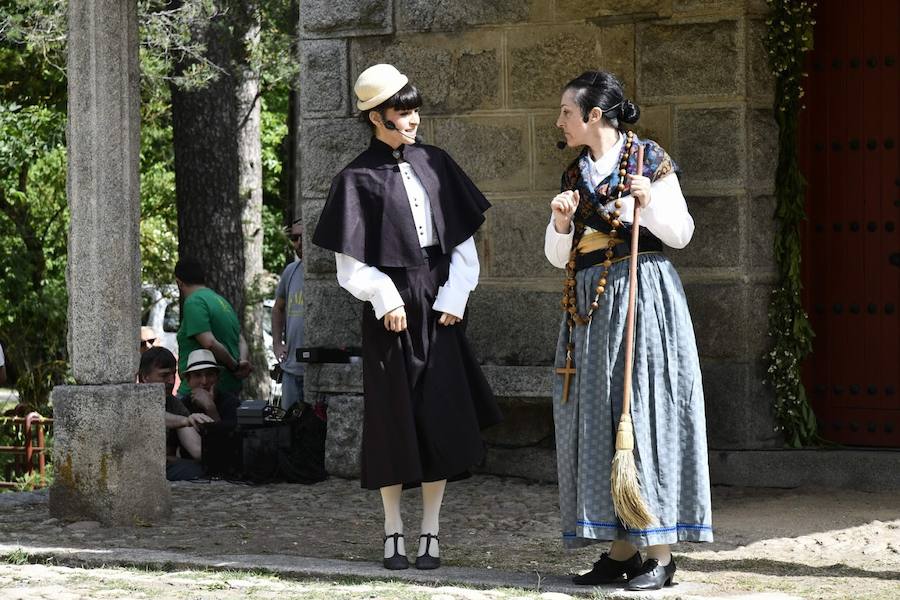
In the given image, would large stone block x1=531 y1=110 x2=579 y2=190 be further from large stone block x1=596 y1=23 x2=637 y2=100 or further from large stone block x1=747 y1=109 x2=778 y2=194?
large stone block x1=747 y1=109 x2=778 y2=194

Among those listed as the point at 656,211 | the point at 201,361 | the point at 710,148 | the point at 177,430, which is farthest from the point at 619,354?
the point at 201,361

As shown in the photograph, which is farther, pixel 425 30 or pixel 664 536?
pixel 425 30

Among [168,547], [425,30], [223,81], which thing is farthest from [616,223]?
[223,81]

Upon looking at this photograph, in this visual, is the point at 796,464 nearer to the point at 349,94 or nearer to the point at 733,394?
the point at 733,394

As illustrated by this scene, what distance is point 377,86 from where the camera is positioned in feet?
19.4

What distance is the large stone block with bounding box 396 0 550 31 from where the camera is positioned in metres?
8.29

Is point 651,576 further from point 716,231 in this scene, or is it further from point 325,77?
point 325,77

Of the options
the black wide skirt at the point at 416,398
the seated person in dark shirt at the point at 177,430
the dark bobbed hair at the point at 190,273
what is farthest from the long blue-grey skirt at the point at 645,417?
the dark bobbed hair at the point at 190,273

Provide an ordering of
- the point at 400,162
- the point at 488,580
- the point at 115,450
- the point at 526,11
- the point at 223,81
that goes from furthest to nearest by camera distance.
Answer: the point at 223,81
the point at 526,11
the point at 115,450
the point at 400,162
the point at 488,580

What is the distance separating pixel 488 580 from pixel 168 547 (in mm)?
1612

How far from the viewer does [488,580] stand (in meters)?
5.58

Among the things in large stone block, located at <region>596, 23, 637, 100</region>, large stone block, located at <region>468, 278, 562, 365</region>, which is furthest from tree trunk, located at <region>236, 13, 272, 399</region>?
large stone block, located at <region>596, 23, 637, 100</region>

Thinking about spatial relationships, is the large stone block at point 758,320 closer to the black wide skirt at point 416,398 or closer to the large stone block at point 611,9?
the large stone block at point 611,9

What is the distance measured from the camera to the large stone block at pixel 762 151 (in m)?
7.91
